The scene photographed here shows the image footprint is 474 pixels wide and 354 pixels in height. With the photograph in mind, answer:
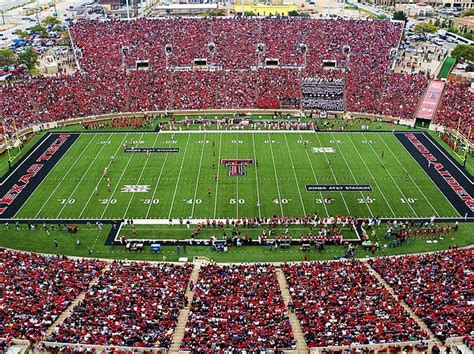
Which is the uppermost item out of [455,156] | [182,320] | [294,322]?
[294,322]

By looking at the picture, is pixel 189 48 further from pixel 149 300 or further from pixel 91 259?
pixel 149 300

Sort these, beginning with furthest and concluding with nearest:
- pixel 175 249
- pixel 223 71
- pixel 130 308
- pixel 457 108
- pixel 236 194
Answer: pixel 223 71 < pixel 457 108 < pixel 236 194 < pixel 175 249 < pixel 130 308

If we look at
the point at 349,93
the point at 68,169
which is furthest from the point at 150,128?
the point at 349,93

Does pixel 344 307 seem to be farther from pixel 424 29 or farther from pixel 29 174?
pixel 424 29

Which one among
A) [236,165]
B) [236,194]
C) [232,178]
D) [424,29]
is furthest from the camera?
[424,29]

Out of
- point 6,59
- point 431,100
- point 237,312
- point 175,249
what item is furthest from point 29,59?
point 237,312

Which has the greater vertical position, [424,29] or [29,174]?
[424,29]
